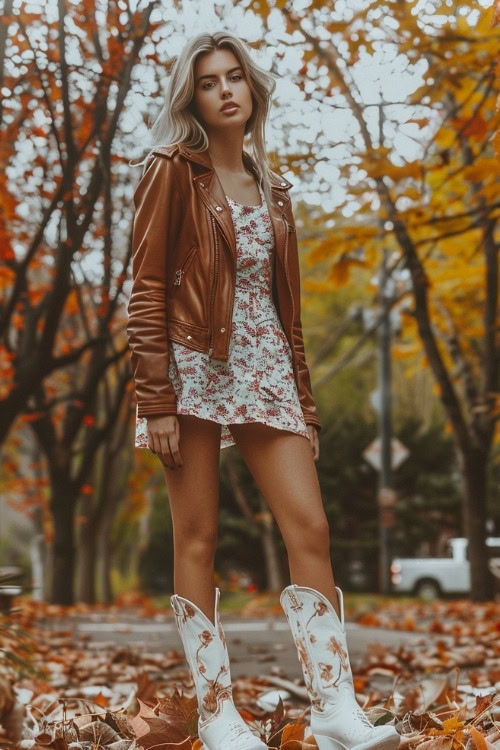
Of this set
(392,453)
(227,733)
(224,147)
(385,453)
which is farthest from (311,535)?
(392,453)

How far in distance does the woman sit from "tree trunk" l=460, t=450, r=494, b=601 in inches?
359

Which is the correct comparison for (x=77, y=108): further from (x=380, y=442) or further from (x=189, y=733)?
(x=380, y=442)

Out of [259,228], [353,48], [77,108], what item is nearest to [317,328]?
[77,108]

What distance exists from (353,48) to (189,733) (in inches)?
199

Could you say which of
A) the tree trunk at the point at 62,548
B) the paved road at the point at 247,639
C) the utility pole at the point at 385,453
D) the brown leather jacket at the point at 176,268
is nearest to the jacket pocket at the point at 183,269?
the brown leather jacket at the point at 176,268

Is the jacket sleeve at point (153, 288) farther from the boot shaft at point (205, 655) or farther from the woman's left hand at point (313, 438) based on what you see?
the boot shaft at point (205, 655)

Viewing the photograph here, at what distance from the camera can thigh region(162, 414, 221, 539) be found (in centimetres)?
291

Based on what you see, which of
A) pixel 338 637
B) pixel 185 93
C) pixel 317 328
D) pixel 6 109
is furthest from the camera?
pixel 317 328

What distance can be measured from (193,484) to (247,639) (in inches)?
222

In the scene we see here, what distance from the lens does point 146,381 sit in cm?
285

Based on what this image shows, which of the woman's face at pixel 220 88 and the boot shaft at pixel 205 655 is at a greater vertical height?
the woman's face at pixel 220 88

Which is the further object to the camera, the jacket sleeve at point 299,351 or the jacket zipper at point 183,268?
the jacket sleeve at point 299,351

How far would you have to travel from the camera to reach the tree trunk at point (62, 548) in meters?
13.9

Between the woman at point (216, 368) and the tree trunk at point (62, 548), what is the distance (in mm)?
11212
